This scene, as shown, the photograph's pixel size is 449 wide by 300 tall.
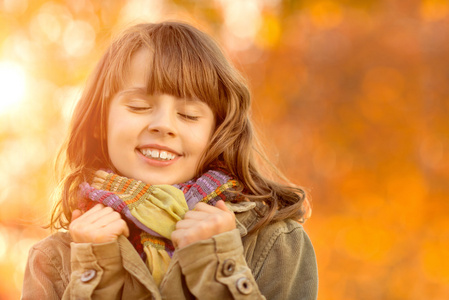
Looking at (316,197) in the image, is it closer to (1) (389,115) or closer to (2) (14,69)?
(1) (389,115)

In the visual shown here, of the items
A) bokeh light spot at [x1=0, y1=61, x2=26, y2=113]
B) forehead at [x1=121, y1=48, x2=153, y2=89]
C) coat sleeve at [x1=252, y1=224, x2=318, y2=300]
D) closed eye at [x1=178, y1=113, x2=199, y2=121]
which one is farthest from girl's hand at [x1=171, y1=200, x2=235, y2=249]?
bokeh light spot at [x1=0, y1=61, x2=26, y2=113]

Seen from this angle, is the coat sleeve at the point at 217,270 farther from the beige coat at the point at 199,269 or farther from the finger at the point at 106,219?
the finger at the point at 106,219

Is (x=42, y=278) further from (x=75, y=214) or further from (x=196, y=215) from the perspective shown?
(x=196, y=215)

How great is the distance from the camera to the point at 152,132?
1.96 m

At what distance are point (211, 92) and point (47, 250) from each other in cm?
86

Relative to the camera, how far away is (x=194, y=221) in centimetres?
183

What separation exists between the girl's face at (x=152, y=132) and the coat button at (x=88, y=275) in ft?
1.23

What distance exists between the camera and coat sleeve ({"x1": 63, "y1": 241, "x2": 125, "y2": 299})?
5.85 ft

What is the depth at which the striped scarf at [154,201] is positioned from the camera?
187cm

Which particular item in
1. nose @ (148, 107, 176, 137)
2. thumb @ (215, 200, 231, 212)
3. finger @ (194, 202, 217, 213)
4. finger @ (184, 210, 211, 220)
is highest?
nose @ (148, 107, 176, 137)

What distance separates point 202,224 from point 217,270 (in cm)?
16

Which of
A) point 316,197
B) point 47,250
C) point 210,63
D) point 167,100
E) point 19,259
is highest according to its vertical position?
point 210,63

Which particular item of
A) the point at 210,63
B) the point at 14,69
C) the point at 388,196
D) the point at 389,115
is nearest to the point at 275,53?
the point at 389,115

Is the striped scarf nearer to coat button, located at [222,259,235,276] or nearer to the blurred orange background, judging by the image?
coat button, located at [222,259,235,276]
